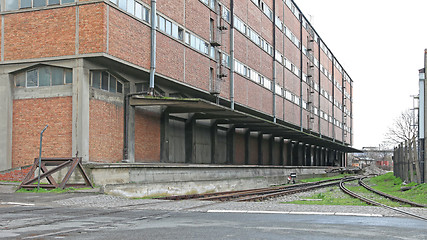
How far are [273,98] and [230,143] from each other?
28.5 ft

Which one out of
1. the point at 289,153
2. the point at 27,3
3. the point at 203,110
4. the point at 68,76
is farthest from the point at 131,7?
the point at 289,153

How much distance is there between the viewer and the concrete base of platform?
20.9 metres

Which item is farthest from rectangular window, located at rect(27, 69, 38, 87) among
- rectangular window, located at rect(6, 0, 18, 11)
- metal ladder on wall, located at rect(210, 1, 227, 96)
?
metal ladder on wall, located at rect(210, 1, 227, 96)

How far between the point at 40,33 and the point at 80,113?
15.7 feet

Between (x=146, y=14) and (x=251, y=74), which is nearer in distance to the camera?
(x=146, y=14)

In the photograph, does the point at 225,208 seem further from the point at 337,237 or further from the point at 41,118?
A: the point at 41,118

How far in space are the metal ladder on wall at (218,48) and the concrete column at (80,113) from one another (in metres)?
13.6

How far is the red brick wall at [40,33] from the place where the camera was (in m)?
24.4

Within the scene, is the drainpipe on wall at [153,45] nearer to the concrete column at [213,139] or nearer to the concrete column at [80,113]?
the concrete column at [80,113]

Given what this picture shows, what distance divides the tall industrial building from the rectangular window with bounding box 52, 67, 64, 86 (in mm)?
51

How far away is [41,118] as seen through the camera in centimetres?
2498

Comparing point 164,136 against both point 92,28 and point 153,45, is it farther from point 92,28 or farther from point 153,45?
point 92,28

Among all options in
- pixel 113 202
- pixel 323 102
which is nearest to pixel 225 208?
pixel 113 202

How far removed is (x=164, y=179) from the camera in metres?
26.2
